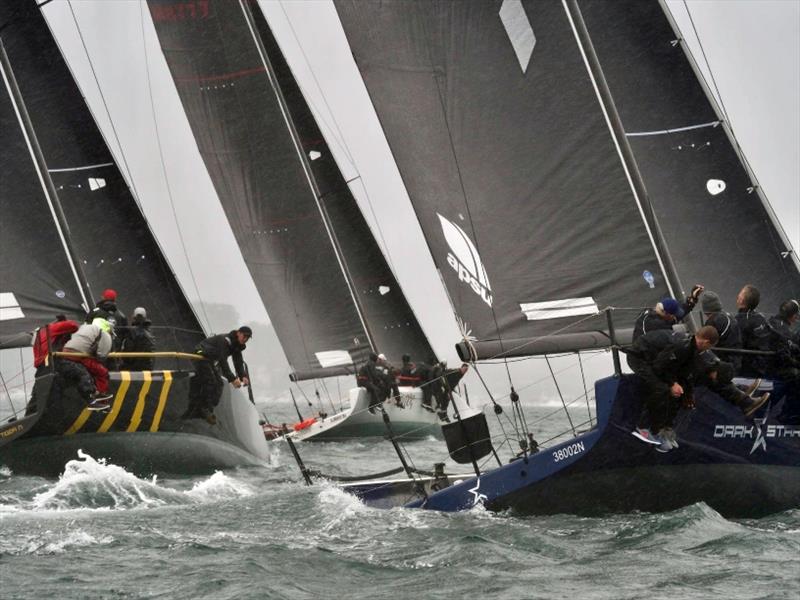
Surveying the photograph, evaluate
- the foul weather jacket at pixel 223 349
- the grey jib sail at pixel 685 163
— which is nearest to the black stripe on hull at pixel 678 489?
the grey jib sail at pixel 685 163

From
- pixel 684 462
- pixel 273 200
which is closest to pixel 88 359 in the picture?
pixel 684 462

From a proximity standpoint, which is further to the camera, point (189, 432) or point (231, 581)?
point (189, 432)

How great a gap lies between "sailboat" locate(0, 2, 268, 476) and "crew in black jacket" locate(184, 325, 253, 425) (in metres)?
0.18

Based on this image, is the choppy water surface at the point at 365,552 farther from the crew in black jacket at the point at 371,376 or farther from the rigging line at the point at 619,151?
the crew in black jacket at the point at 371,376

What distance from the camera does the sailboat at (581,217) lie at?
959 centimetres

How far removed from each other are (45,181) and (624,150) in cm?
825

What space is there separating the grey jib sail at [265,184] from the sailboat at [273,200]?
0.7 inches

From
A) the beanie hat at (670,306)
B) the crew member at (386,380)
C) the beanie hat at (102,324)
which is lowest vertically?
the crew member at (386,380)

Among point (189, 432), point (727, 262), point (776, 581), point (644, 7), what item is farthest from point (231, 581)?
point (189, 432)

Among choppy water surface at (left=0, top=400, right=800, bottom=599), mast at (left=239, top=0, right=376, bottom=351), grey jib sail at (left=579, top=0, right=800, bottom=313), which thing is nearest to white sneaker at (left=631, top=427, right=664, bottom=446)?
choppy water surface at (left=0, top=400, right=800, bottom=599)

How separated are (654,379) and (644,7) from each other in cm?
384

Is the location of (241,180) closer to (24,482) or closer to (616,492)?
(24,482)

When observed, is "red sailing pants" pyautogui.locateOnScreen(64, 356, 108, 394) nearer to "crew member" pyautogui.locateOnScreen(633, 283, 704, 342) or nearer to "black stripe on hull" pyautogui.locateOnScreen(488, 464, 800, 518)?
"black stripe on hull" pyautogui.locateOnScreen(488, 464, 800, 518)

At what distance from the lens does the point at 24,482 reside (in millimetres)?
13211
